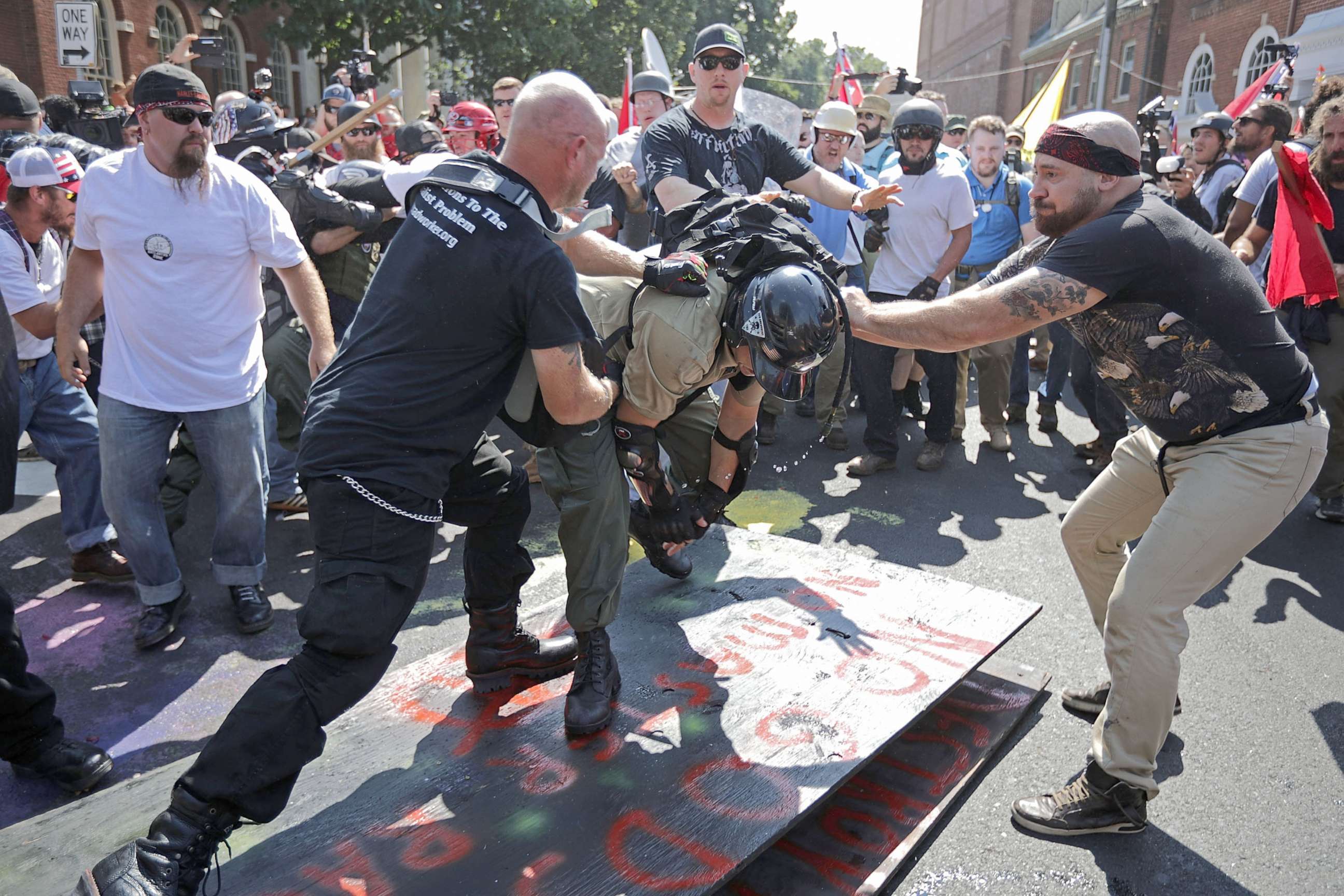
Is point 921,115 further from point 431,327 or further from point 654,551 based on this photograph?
point 431,327

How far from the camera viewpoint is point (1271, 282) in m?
4.91

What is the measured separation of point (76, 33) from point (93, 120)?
2.15ft

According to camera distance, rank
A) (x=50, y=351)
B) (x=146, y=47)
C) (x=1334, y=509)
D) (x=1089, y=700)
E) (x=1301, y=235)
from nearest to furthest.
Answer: (x=1089, y=700) < (x=50, y=351) < (x=1301, y=235) < (x=1334, y=509) < (x=146, y=47)

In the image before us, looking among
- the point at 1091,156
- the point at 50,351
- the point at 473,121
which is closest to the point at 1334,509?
the point at 1091,156

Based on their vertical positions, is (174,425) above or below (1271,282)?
below

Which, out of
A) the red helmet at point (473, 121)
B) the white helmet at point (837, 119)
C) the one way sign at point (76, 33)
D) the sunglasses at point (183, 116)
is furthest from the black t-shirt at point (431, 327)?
the one way sign at point (76, 33)

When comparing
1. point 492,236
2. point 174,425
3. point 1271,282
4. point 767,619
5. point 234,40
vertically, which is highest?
point 234,40

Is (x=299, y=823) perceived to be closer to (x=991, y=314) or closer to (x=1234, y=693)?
(x=991, y=314)

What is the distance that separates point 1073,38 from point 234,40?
25.7 m

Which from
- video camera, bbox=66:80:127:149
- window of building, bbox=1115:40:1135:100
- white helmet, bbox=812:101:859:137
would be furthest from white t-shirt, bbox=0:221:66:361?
window of building, bbox=1115:40:1135:100

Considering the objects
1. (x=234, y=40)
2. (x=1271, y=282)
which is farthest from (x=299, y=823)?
(x=234, y=40)

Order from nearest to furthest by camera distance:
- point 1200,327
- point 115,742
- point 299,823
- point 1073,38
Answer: point 299,823 < point 1200,327 < point 115,742 < point 1073,38

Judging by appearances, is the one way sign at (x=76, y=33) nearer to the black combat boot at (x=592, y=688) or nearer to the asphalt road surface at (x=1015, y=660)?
the asphalt road surface at (x=1015, y=660)

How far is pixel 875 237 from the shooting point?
5.96 metres
